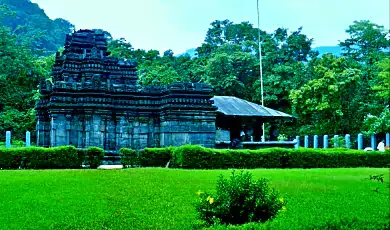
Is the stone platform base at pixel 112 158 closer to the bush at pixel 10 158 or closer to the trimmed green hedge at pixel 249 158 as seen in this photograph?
the trimmed green hedge at pixel 249 158

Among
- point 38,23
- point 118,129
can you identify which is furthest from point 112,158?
point 38,23

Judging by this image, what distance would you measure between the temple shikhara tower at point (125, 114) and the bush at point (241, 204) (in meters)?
16.4

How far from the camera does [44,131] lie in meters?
26.4

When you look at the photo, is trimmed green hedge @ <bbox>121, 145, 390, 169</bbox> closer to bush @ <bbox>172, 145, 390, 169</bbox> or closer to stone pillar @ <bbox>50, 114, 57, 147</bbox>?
bush @ <bbox>172, 145, 390, 169</bbox>

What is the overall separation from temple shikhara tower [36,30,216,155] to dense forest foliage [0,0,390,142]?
10624mm

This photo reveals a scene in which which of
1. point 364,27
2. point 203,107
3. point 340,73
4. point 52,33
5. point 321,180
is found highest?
point 52,33

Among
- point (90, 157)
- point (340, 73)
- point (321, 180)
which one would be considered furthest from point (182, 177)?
point (340, 73)

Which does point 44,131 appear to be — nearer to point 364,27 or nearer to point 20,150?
point 20,150

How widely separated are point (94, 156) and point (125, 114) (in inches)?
199

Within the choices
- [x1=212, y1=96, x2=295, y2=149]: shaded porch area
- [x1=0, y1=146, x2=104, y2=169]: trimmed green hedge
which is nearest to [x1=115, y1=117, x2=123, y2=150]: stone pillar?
[x1=212, y1=96, x2=295, y2=149]: shaded porch area

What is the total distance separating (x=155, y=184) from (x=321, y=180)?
4.47m

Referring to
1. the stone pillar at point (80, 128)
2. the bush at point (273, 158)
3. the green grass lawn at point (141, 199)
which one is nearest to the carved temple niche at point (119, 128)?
the stone pillar at point (80, 128)

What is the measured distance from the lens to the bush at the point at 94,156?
2006 cm

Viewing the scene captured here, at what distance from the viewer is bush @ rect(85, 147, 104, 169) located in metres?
20.1
